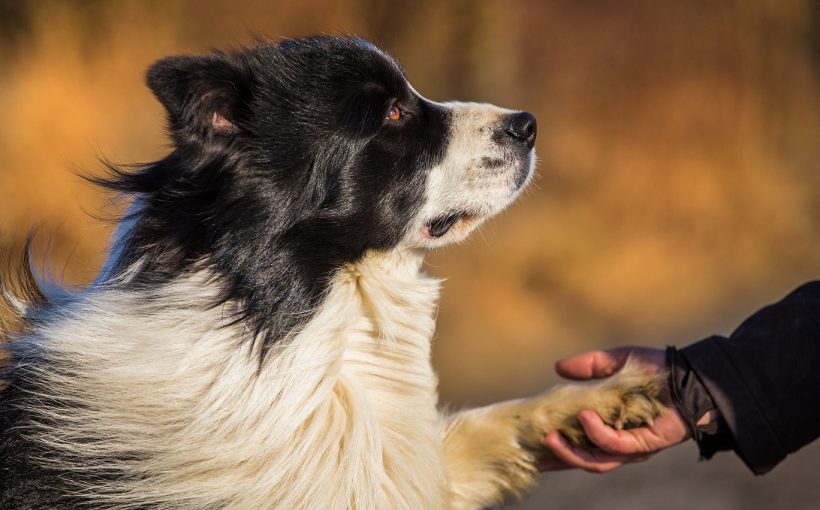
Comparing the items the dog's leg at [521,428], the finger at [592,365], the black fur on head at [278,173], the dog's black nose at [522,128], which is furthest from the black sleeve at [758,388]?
the black fur on head at [278,173]

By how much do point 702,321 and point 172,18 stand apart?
484cm

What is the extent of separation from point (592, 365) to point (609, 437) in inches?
14.9

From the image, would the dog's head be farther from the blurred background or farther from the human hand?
the blurred background

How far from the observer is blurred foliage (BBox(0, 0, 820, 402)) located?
26.3ft

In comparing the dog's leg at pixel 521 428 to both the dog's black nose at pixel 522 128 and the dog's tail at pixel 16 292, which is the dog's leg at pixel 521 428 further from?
the dog's tail at pixel 16 292

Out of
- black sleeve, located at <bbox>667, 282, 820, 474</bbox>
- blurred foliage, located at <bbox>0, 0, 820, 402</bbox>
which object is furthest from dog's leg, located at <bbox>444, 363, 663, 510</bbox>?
blurred foliage, located at <bbox>0, 0, 820, 402</bbox>

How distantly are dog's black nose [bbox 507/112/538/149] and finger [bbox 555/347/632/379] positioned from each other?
77cm

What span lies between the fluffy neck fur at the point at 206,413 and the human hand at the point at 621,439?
0.50 metres

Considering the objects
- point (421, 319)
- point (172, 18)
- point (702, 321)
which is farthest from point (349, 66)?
point (702, 321)

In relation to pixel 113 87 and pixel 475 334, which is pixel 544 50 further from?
pixel 113 87

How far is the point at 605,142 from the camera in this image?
27.4 feet

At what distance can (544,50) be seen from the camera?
27.3 feet

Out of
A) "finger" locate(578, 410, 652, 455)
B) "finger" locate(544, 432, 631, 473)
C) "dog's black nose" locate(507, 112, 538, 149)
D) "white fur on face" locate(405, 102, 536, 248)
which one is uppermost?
"dog's black nose" locate(507, 112, 538, 149)

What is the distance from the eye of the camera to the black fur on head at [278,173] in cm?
291
